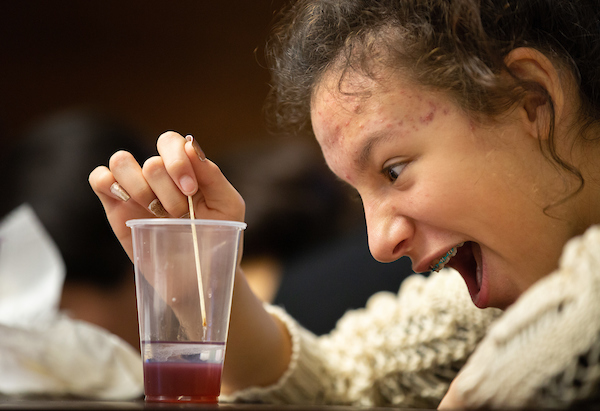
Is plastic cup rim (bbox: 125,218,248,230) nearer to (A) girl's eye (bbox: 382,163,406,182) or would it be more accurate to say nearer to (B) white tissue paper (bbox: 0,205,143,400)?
(A) girl's eye (bbox: 382,163,406,182)

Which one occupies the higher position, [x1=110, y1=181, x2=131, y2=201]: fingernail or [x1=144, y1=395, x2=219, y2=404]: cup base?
[x1=110, y1=181, x2=131, y2=201]: fingernail

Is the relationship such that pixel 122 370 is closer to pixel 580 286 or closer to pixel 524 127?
pixel 524 127

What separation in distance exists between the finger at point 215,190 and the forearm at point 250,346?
157 millimetres

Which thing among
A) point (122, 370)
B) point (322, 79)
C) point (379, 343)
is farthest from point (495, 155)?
point (122, 370)

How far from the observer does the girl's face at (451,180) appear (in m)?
0.92

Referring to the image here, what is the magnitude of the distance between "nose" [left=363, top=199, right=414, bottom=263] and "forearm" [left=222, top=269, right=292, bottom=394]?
280 mm

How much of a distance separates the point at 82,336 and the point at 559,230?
3.29 ft

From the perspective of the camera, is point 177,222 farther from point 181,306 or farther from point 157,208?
point 157,208

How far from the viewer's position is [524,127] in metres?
0.94

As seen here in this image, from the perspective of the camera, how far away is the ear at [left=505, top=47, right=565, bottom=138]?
3.03ft

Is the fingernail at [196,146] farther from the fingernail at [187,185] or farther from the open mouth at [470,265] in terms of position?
the open mouth at [470,265]

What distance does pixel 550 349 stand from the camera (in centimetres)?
46

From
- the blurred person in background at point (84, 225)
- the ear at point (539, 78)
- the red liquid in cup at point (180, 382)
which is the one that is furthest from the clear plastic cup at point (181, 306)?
the blurred person in background at point (84, 225)

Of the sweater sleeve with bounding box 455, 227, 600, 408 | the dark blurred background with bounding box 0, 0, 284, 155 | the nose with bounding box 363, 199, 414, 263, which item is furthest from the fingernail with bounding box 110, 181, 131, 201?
the dark blurred background with bounding box 0, 0, 284, 155
